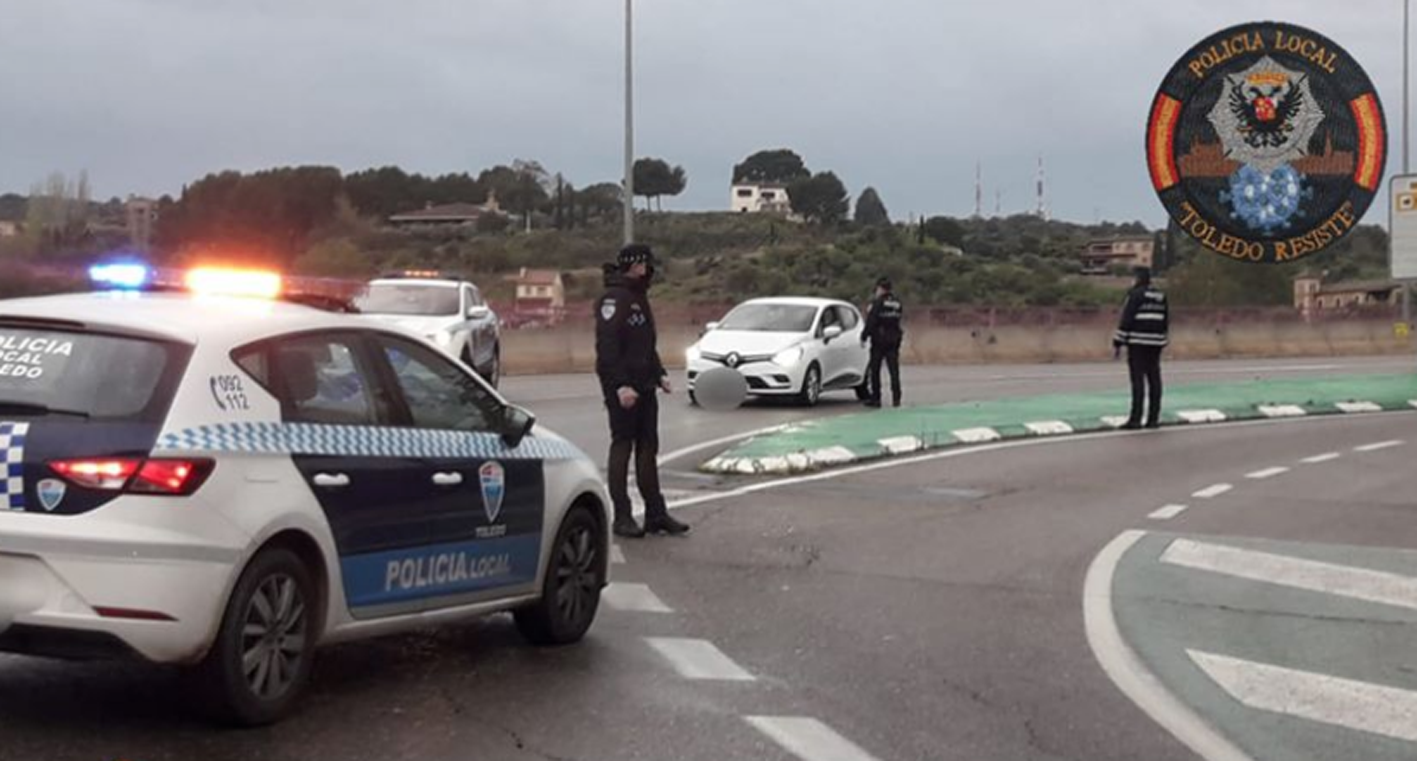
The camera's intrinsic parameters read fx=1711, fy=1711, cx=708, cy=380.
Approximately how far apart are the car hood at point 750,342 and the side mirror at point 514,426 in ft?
52.1

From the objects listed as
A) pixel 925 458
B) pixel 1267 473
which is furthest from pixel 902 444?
pixel 1267 473

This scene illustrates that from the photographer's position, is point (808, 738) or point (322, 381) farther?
point (322, 381)

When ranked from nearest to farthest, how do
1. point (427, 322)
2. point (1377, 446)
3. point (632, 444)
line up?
point (632, 444)
point (1377, 446)
point (427, 322)

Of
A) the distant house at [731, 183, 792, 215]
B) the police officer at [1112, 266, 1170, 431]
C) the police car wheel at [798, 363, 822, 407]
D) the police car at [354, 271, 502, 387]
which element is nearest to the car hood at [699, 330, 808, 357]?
the police car wheel at [798, 363, 822, 407]

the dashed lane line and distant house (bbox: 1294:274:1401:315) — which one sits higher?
distant house (bbox: 1294:274:1401:315)

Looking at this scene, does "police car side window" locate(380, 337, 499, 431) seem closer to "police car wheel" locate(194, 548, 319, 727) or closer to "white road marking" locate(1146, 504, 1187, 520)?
"police car wheel" locate(194, 548, 319, 727)

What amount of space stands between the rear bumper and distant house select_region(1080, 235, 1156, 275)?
5188 centimetres

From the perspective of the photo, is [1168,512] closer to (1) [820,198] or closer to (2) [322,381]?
(2) [322,381]

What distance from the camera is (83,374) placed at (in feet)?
19.6

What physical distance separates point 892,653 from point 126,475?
371 centimetres

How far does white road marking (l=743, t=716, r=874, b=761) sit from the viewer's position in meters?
6.03

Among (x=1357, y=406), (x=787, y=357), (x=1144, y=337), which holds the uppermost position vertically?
(x=1144, y=337)

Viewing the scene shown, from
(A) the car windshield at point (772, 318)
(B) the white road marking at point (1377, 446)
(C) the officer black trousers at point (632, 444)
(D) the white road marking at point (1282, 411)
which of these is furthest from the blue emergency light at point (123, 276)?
(D) the white road marking at point (1282, 411)

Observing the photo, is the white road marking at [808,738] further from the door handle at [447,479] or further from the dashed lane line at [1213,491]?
the dashed lane line at [1213,491]
